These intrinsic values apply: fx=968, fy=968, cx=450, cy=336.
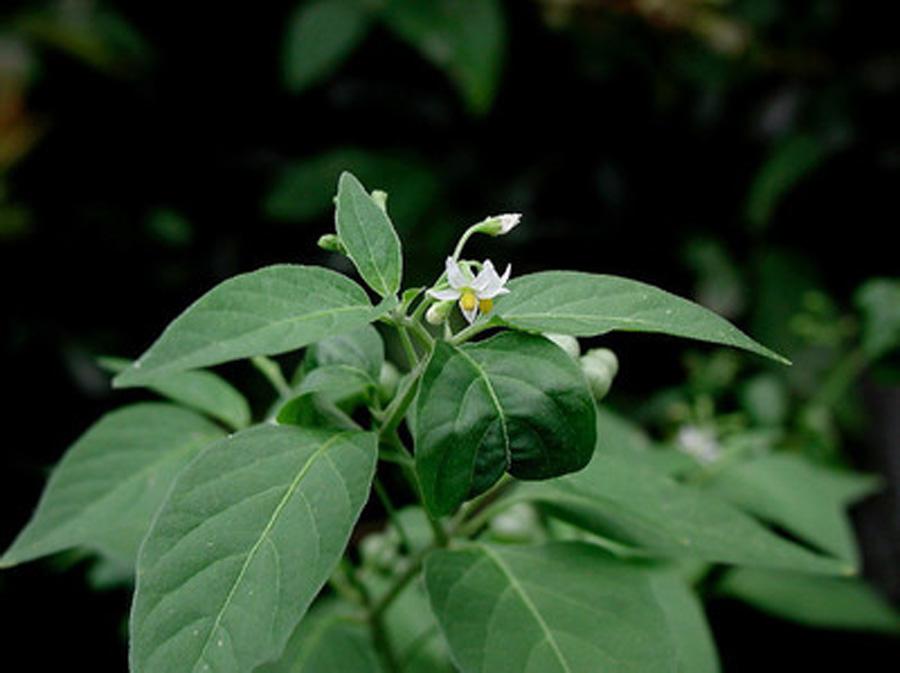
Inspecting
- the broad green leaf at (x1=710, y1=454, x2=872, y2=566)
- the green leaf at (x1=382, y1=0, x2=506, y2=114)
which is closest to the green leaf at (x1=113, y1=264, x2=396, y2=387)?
the broad green leaf at (x1=710, y1=454, x2=872, y2=566)

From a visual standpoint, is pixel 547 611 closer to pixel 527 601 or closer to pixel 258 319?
pixel 527 601

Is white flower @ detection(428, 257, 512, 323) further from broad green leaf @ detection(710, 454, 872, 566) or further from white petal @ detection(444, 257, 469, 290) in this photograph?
broad green leaf @ detection(710, 454, 872, 566)

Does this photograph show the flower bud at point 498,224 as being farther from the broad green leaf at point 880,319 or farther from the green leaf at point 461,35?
the green leaf at point 461,35

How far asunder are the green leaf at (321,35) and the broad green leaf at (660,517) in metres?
1.53

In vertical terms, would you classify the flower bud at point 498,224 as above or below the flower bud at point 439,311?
above

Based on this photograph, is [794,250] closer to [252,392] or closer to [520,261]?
[520,261]

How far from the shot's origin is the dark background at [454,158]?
2.12m

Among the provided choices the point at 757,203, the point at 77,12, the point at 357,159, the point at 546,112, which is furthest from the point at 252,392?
the point at 757,203

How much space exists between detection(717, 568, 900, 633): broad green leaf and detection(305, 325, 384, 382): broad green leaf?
81 centimetres

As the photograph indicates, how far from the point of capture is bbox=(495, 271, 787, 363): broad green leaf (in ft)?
1.85

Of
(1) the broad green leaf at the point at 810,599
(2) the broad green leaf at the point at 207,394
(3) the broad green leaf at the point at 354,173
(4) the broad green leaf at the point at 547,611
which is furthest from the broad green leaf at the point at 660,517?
(3) the broad green leaf at the point at 354,173

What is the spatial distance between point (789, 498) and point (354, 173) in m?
1.48

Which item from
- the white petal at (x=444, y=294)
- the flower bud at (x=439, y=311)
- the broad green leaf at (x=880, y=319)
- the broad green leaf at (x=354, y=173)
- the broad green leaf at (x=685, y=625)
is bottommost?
the broad green leaf at (x=354, y=173)

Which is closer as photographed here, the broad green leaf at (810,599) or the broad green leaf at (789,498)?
the broad green leaf at (789,498)
